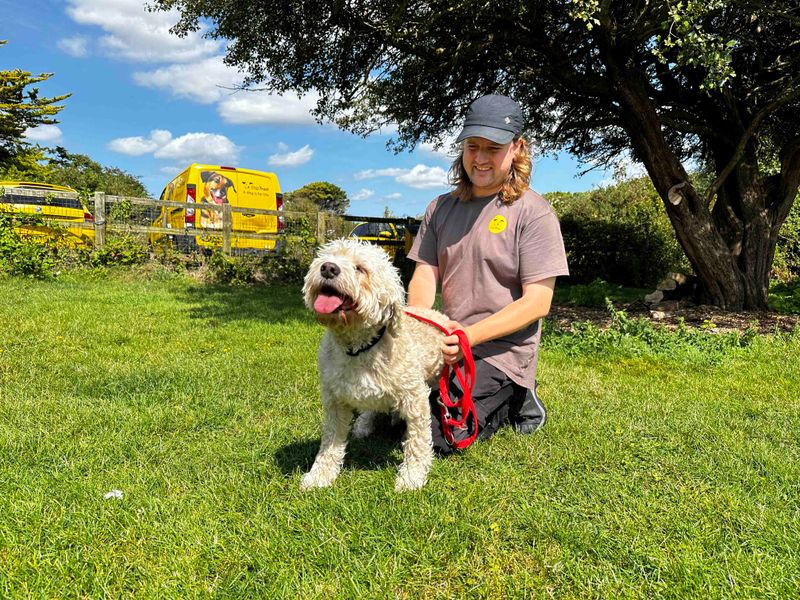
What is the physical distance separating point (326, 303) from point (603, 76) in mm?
9695

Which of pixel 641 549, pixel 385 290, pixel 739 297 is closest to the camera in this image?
pixel 641 549

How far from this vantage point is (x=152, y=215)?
44.2 ft

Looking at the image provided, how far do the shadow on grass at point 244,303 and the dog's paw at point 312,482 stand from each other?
5.27m

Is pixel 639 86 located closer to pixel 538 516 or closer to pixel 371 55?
pixel 371 55

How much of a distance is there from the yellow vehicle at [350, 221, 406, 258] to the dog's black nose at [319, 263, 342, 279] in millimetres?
13302

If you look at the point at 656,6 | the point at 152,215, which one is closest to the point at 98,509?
the point at 656,6

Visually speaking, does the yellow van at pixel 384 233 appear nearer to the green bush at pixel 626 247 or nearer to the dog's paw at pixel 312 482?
the green bush at pixel 626 247

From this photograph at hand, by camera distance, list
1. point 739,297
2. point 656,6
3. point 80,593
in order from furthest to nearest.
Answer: point 739,297, point 656,6, point 80,593

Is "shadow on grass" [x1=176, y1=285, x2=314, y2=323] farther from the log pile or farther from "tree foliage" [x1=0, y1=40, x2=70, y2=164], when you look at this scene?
"tree foliage" [x1=0, y1=40, x2=70, y2=164]

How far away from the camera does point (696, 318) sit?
938 centimetres

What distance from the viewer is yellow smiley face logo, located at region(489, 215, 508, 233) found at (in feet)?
11.9

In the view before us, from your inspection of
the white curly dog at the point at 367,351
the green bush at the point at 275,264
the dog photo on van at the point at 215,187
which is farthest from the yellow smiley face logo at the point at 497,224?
the dog photo on van at the point at 215,187

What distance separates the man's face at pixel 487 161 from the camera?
3459 millimetres

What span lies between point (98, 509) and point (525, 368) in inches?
107
